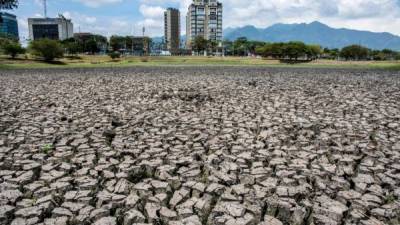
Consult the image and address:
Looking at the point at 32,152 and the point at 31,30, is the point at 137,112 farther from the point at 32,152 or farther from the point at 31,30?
the point at 31,30

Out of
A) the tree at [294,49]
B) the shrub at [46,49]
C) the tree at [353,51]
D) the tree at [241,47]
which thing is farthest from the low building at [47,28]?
the tree at [353,51]

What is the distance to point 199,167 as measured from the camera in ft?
18.0

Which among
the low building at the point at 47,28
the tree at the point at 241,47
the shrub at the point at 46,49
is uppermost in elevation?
the low building at the point at 47,28

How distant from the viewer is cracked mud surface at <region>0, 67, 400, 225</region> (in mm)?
3977

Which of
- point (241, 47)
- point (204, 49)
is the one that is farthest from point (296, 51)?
point (241, 47)

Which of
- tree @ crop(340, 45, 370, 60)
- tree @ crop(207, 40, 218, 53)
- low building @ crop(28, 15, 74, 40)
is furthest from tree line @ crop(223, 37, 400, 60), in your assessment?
low building @ crop(28, 15, 74, 40)

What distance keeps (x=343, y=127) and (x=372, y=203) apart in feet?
Result: 15.0

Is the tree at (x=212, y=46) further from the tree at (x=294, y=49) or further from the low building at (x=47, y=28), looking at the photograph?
the low building at (x=47, y=28)

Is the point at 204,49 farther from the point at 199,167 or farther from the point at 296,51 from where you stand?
the point at 199,167

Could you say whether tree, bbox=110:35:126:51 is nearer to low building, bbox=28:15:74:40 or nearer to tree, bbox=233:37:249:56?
→ tree, bbox=233:37:249:56

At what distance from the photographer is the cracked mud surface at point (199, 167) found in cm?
398

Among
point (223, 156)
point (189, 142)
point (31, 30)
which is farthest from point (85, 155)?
point (31, 30)

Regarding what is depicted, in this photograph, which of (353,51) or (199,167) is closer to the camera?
(199,167)

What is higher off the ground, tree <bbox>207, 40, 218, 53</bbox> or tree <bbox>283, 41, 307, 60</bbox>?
tree <bbox>207, 40, 218, 53</bbox>
